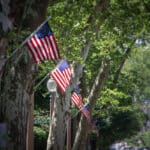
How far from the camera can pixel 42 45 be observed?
423 inches

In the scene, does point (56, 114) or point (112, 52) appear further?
point (112, 52)

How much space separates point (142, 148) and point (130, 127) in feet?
9.14

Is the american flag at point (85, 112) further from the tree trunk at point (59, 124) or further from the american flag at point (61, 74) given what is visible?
the american flag at point (61, 74)

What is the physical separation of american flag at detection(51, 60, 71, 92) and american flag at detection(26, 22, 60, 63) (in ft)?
16.1

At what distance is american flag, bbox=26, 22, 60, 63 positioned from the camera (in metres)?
10.4

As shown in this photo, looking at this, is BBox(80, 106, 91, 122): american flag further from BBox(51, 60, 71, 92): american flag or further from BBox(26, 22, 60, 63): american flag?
BBox(26, 22, 60, 63): american flag

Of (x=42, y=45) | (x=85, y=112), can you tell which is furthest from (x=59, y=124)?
(x=42, y=45)

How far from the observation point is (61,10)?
14.5m

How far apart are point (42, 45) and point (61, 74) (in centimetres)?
578

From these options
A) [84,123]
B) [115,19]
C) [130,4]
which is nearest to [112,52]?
[84,123]

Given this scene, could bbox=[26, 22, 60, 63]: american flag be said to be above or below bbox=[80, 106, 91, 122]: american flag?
above

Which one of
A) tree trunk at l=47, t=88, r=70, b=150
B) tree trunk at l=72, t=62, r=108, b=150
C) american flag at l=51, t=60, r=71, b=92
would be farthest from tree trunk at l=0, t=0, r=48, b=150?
tree trunk at l=72, t=62, r=108, b=150

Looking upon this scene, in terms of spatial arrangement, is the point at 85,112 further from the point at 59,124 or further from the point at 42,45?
the point at 42,45

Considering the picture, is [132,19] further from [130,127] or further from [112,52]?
[130,127]
